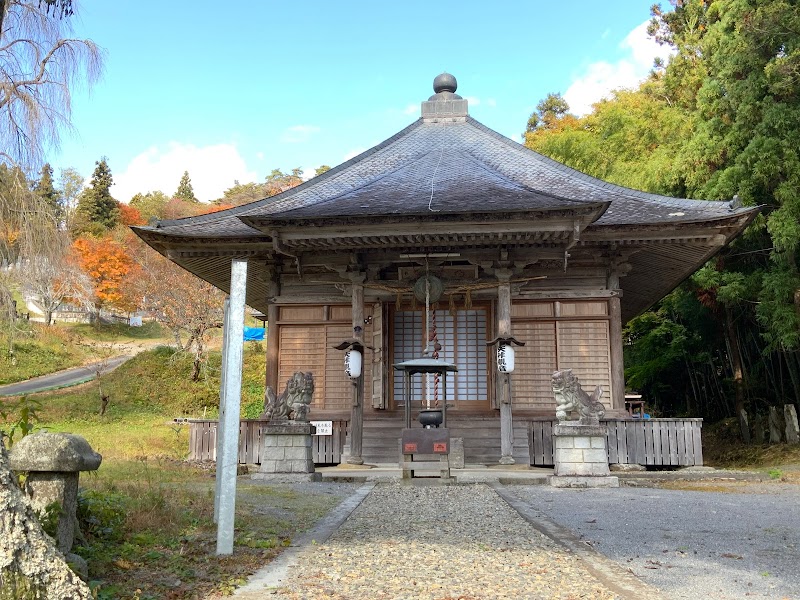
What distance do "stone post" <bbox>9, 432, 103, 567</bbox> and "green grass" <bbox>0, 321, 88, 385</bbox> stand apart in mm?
29348

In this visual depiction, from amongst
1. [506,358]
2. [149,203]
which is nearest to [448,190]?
[506,358]

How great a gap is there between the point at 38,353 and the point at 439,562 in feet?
109

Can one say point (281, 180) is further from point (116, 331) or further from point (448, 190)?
point (448, 190)

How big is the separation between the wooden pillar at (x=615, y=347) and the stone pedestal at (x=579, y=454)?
2921 millimetres

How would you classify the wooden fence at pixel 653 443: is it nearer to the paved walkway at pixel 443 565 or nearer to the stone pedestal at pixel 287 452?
the stone pedestal at pixel 287 452

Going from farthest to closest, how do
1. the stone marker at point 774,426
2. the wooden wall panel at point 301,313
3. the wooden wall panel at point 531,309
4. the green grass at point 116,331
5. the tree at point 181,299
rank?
the green grass at point 116,331, the tree at point 181,299, the stone marker at point 774,426, the wooden wall panel at point 301,313, the wooden wall panel at point 531,309

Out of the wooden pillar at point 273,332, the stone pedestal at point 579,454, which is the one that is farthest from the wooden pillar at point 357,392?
the stone pedestal at point 579,454

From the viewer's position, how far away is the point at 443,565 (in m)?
4.21

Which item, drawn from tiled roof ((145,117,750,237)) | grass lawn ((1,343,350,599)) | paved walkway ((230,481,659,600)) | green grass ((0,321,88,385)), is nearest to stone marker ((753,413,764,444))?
tiled roof ((145,117,750,237))

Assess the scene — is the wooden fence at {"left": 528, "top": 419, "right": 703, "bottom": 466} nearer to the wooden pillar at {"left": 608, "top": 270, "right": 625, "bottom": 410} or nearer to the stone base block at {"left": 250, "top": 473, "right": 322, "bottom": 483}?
the wooden pillar at {"left": 608, "top": 270, "right": 625, "bottom": 410}

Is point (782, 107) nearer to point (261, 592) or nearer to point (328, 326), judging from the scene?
point (328, 326)

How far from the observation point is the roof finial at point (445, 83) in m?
17.5

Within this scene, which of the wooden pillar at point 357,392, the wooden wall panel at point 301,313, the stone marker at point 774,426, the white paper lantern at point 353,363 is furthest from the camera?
the stone marker at point 774,426

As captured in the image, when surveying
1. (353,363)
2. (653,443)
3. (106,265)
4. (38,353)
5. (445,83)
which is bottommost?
(653,443)
